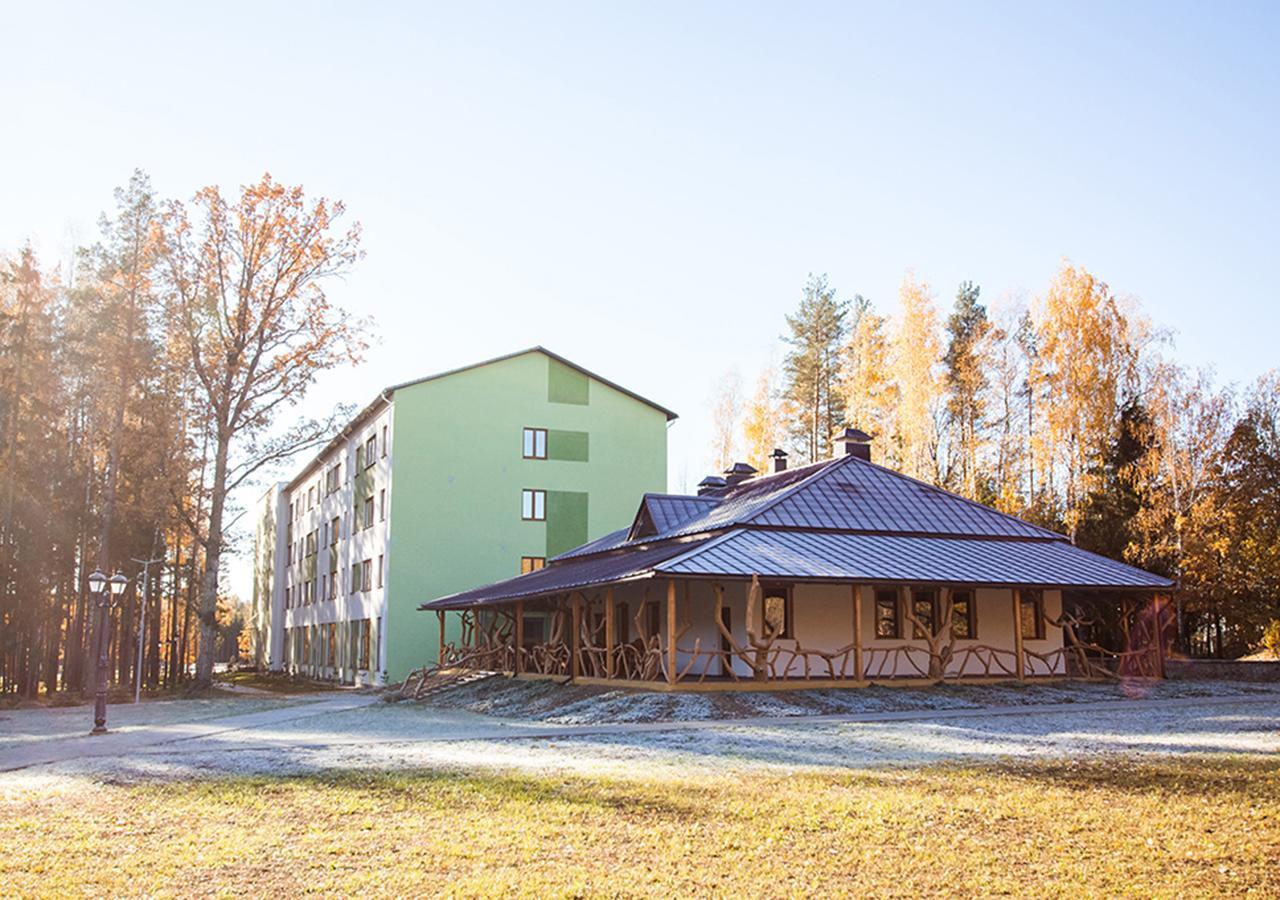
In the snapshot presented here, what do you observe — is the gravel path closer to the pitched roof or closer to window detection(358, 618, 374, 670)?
the pitched roof

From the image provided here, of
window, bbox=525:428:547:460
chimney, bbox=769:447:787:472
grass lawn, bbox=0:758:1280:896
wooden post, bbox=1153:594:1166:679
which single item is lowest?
grass lawn, bbox=0:758:1280:896

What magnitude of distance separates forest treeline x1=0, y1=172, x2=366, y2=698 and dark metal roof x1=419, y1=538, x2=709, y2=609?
7.18m

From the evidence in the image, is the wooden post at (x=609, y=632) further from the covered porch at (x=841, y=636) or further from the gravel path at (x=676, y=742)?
the gravel path at (x=676, y=742)

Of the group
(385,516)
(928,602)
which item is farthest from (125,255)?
(928,602)

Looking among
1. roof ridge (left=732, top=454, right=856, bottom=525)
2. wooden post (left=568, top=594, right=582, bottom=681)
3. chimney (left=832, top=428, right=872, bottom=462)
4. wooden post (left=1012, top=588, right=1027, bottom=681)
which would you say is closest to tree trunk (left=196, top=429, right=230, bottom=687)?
wooden post (left=568, top=594, right=582, bottom=681)

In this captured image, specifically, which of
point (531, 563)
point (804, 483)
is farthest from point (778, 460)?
point (531, 563)

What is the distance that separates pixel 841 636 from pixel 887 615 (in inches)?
42.7

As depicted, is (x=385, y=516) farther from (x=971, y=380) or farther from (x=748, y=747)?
(x=748, y=747)

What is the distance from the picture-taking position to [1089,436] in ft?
109

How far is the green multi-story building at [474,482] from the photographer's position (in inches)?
1364

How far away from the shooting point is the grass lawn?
671cm

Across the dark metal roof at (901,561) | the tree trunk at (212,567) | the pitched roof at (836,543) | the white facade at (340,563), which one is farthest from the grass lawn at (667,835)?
the white facade at (340,563)

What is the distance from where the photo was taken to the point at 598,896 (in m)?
6.40

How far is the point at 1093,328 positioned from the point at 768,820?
28554mm
